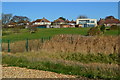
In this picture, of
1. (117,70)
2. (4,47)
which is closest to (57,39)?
(4,47)

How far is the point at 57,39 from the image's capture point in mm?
19188

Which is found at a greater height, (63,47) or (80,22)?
(80,22)

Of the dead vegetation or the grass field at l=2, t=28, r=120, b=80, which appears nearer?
the grass field at l=2, t=28, r=120, b=80

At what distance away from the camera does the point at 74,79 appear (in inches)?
273

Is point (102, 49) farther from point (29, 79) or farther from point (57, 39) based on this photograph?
point (29, 79)

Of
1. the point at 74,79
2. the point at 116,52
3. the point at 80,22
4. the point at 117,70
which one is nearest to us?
the point at 74,79

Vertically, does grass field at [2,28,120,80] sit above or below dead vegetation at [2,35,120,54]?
below

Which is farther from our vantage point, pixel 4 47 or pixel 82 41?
pixel 4 47

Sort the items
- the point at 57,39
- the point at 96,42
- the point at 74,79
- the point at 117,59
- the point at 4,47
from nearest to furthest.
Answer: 1. the point at 74,79
2. the point at 117,59
3. the point at 96,42
4. the point at 57,39
5. the point at 4,47

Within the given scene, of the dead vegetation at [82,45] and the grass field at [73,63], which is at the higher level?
the dead vegetation at [82,45]

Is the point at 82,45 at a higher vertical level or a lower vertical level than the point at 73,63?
higher

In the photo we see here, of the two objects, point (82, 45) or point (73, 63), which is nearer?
point (73, 63)

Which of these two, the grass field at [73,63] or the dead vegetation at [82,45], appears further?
the dead vegetation at [82,45]

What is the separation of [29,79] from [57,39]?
40.4ft
